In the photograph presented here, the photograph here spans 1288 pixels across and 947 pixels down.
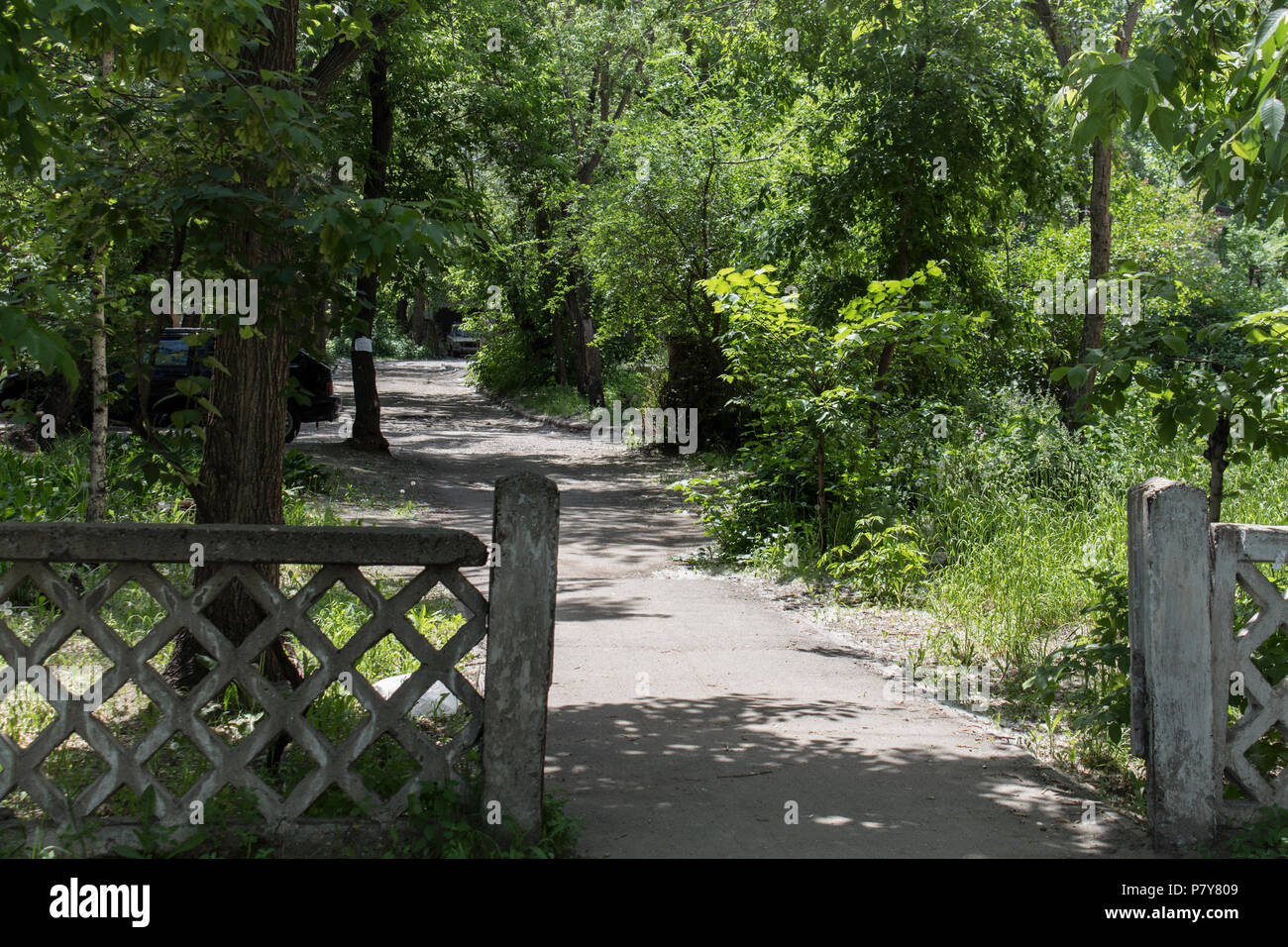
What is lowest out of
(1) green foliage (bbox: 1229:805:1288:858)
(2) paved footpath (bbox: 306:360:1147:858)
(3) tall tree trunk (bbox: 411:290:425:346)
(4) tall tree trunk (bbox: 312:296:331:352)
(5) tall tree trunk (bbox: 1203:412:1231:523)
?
(2) paved footpath (bbox: 306:360:1147:858)

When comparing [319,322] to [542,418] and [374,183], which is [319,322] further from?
[542,418]

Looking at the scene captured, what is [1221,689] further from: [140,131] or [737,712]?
[140,131]

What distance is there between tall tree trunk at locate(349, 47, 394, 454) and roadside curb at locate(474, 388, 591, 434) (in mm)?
8851

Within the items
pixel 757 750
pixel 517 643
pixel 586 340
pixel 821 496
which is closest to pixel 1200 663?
pixel 757 750

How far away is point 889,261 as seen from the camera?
41.0 ft

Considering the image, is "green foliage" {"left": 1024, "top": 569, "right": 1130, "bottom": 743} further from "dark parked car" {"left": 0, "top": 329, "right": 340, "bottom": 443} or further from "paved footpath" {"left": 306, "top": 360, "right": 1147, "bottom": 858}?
"dark parked car" {"left": 0, "top": 329, "right": 340, "bottom": 443}

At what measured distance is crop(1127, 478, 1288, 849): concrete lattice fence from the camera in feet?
13.7

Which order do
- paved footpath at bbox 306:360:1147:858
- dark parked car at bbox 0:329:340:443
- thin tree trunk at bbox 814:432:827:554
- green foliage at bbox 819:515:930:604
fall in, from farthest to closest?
dark parked car at bbox 0:329:340:443 → thin tree trunk at bbox 814:432:827:554 → green foliage at bbox 819:515:930:604 → paved footpath at bbox 306:360:1147:858

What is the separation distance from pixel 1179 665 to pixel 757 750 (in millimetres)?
2078

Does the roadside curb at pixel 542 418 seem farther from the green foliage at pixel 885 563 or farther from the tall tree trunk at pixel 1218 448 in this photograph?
the tall tree trunk at pixel 1218 448

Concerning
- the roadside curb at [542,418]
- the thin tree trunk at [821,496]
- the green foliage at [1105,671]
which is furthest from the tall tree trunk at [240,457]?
the roadside curb at [542,418]

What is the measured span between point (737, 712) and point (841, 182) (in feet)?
24.4

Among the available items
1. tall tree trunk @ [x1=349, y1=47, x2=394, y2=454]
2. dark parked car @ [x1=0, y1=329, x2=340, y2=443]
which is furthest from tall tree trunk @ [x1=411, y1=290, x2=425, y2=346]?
dark parked car @ [x1=0, y1=329, x2=340, y2=443]

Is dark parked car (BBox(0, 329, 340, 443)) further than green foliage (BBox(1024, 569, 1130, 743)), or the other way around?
dark parked car (BBox(0, 329, 340, 443))
